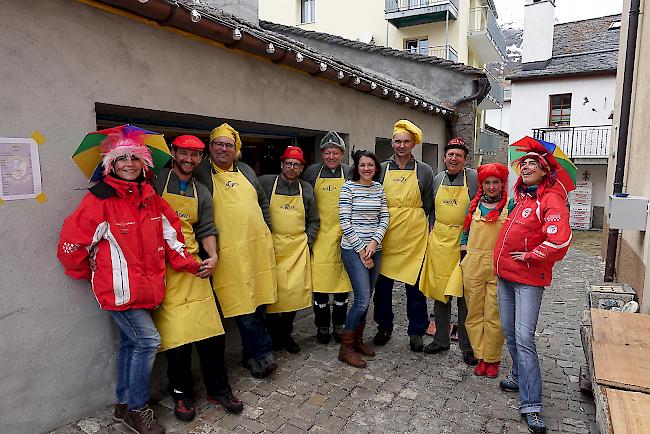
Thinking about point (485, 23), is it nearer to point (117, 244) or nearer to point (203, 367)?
point (203, 367)

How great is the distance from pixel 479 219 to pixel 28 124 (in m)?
3.23

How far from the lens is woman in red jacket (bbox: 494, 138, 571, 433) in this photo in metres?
2.95

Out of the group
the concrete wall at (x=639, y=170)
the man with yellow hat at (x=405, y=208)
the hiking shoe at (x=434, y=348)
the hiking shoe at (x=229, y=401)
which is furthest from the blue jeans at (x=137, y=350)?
the concrete wall at (x=639, y=170)

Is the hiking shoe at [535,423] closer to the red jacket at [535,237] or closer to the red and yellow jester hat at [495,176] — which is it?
the red jacket at [535,237]

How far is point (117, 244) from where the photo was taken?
2660 mm

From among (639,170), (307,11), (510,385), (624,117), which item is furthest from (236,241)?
(307,11)

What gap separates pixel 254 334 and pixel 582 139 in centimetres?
1610

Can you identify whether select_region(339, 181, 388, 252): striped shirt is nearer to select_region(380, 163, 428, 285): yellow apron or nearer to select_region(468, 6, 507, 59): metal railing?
select_region(380, 163, 428, 285): yellow apron

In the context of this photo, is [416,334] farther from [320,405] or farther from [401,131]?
[401,131]

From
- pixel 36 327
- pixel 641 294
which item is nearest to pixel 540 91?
pixel 641 294

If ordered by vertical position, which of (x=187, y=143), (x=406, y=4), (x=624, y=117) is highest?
(x=406, y=4)

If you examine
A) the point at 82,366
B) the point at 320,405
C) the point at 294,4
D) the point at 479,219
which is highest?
the point at 294,4

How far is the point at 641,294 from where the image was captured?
147 inches

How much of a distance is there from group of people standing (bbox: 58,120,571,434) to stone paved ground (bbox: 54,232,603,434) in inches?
4.9
